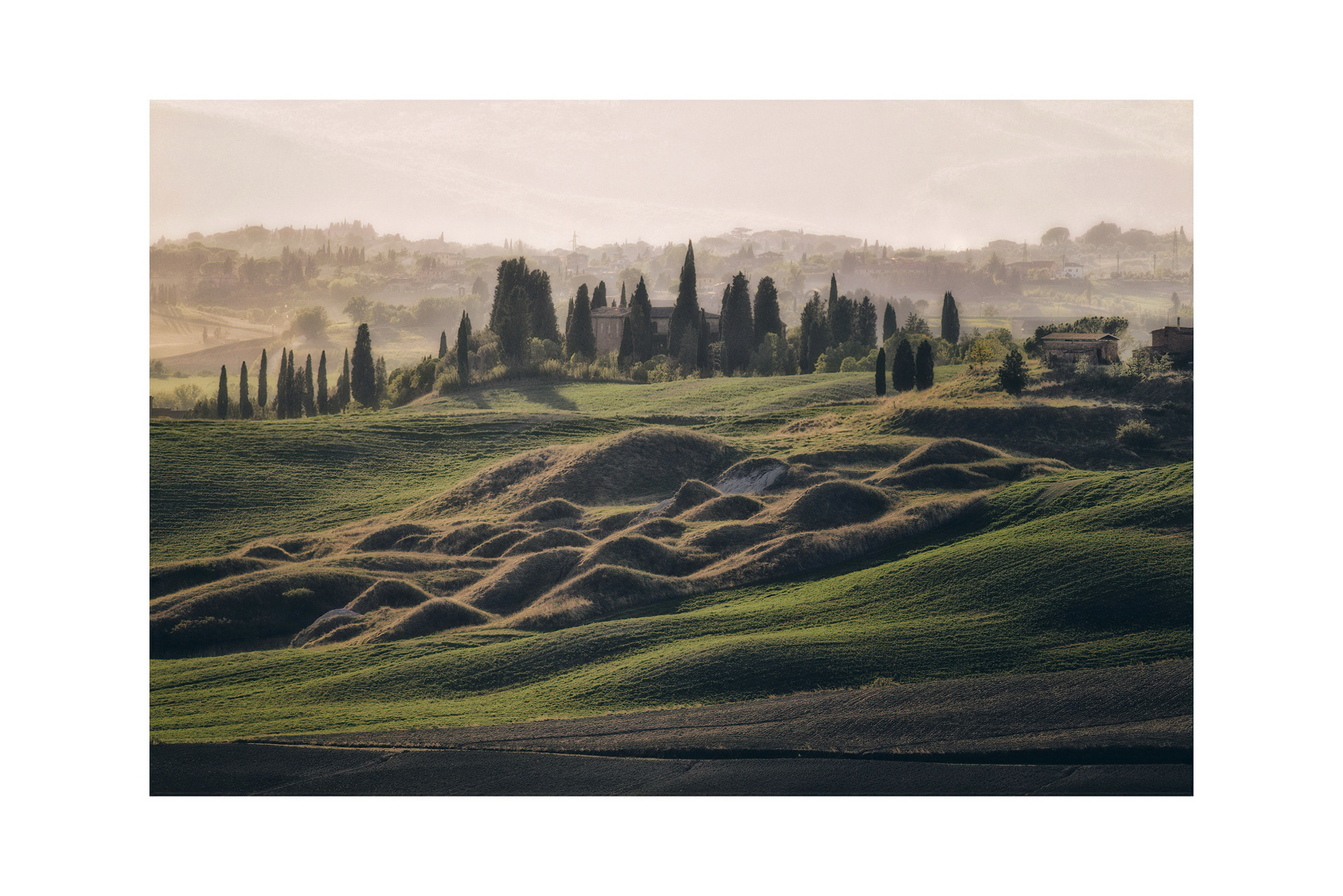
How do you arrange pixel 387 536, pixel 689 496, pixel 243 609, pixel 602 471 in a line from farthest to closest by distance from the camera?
1. pixel 602 471
2. pixel 689 496
3. pixel 387 536
4. pixel 243 609

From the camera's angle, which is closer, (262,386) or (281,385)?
(262,386)

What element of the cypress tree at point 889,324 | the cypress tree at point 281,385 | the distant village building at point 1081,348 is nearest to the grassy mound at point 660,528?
the cypress tree at point 889,324

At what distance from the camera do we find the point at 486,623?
16375 millimetres

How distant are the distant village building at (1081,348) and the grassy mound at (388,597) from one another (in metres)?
12.2

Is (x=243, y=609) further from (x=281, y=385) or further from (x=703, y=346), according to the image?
(x=703, y=346)

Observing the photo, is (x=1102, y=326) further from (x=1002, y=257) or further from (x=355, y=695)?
(x=355, y=695)

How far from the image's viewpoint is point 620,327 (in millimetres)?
20328

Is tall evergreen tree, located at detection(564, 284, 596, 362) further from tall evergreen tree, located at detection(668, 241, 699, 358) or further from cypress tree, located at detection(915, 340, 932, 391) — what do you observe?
cypress tree, located at detection(915, 340, 932, 391)

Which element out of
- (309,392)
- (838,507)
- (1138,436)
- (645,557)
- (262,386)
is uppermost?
(262,386)

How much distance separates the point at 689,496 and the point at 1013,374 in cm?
642

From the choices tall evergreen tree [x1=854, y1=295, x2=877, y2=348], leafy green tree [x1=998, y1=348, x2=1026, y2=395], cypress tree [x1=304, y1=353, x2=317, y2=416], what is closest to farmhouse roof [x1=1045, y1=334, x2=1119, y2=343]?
leafy green tree [x1=998, y1=348, x2=1026, y2=395]

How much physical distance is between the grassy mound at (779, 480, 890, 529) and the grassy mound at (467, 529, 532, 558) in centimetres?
466

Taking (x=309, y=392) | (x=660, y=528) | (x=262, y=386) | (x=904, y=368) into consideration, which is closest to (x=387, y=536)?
(x=309, y=392)

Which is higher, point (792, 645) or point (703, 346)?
point (703, 346)
